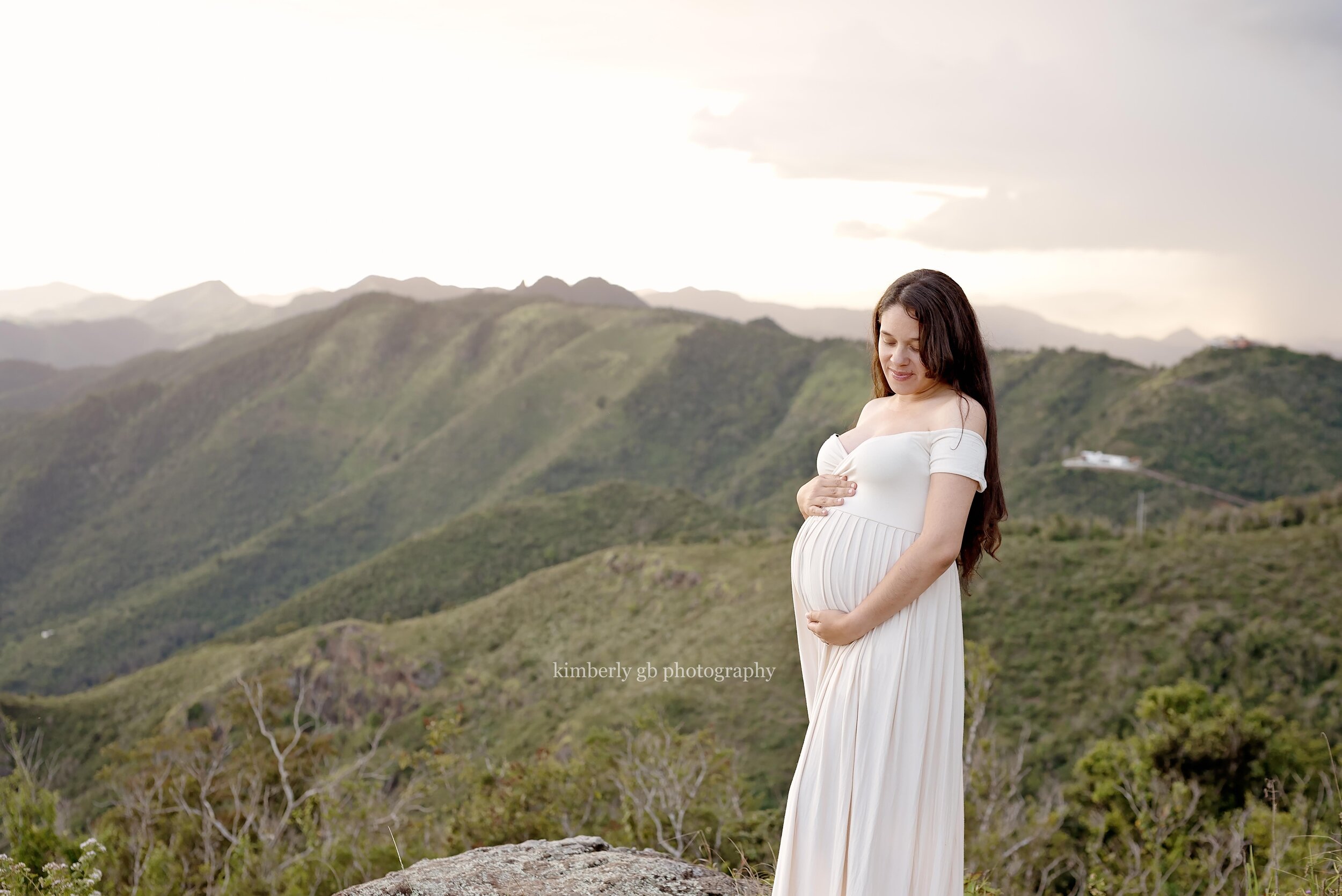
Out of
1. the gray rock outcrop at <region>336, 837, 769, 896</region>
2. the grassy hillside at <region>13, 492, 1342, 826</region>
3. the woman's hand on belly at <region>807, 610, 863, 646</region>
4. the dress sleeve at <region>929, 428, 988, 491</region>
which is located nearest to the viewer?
the dress sleeve at <region>929, 428, 988, 491</region>

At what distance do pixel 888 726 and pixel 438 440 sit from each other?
82728mm

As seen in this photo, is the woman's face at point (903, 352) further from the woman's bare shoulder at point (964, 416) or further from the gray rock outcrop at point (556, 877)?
the gray rock outcrop at point (556, 877)

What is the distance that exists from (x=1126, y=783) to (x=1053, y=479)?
32814 mm

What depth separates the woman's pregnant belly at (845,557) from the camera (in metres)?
2.79

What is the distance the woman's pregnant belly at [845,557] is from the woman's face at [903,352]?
445 mm

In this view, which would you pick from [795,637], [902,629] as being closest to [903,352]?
[902,629]

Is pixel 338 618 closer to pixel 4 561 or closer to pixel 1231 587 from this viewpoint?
pixel 1231 587

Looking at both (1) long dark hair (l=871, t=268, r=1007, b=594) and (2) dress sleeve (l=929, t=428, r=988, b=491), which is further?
(1) long dark hair (l=871, t=268, r=1007, b=594)

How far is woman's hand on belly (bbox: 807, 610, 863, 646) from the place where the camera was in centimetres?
279

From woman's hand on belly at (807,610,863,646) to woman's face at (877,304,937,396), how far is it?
29.1 inches

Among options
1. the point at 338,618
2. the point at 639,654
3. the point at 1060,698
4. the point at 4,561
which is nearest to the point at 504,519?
the point at 338,618

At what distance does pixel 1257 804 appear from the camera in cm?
1103

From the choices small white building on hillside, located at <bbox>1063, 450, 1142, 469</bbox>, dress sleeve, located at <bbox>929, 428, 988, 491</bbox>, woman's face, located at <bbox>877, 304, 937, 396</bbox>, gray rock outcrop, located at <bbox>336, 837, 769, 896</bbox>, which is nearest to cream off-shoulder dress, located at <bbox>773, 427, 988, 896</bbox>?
dress sleeve, located at <bbox>929, 428, 988, 491</bbox>

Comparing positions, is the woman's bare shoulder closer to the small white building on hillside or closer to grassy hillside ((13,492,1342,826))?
grassy hillside ((13,492,1342,826))
